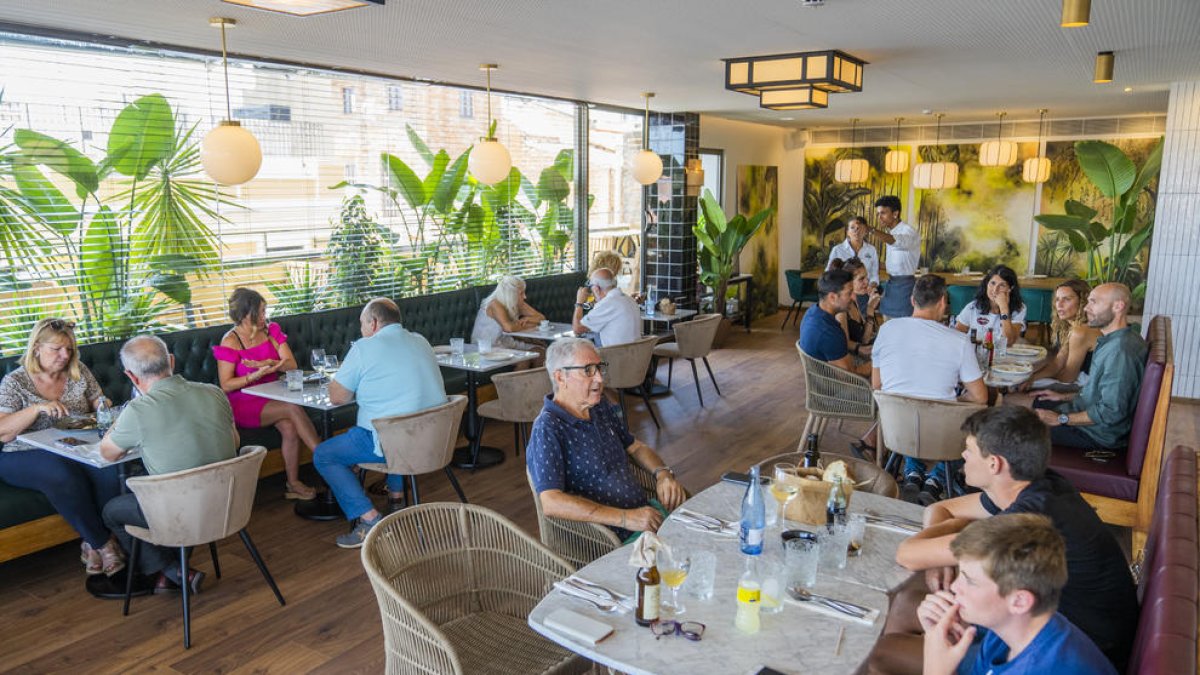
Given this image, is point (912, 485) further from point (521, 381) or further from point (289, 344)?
Answer: point (289, 344)

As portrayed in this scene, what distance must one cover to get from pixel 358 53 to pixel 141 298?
2.26 metres

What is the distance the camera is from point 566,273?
945 cm

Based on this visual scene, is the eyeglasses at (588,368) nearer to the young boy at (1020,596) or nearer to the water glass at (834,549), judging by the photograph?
the water glass at (834,549)

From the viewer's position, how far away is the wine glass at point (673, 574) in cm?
242

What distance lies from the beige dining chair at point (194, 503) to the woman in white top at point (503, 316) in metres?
3.57

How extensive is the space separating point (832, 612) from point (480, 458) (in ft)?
14.2

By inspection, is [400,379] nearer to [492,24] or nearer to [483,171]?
[492,24]

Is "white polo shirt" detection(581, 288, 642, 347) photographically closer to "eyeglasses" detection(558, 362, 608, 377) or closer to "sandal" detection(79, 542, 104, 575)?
"eyeglasses" detection(558, 362, 608, 377)

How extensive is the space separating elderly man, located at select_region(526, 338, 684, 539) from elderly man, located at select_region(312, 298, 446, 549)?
1.38 metres

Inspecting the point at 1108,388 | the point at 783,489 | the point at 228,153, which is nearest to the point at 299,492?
the point at 228,153

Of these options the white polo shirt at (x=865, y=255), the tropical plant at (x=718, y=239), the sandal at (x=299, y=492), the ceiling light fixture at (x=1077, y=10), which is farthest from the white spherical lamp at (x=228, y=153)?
the tropical plant at (x=718, y=239)

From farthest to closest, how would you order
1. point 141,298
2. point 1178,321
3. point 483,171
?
1. point 1178,321
2. point 483,171
3. point 141,298

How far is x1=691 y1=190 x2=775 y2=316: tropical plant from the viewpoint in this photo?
1128cm

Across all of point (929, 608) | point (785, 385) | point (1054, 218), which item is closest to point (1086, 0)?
point (929, 608)
